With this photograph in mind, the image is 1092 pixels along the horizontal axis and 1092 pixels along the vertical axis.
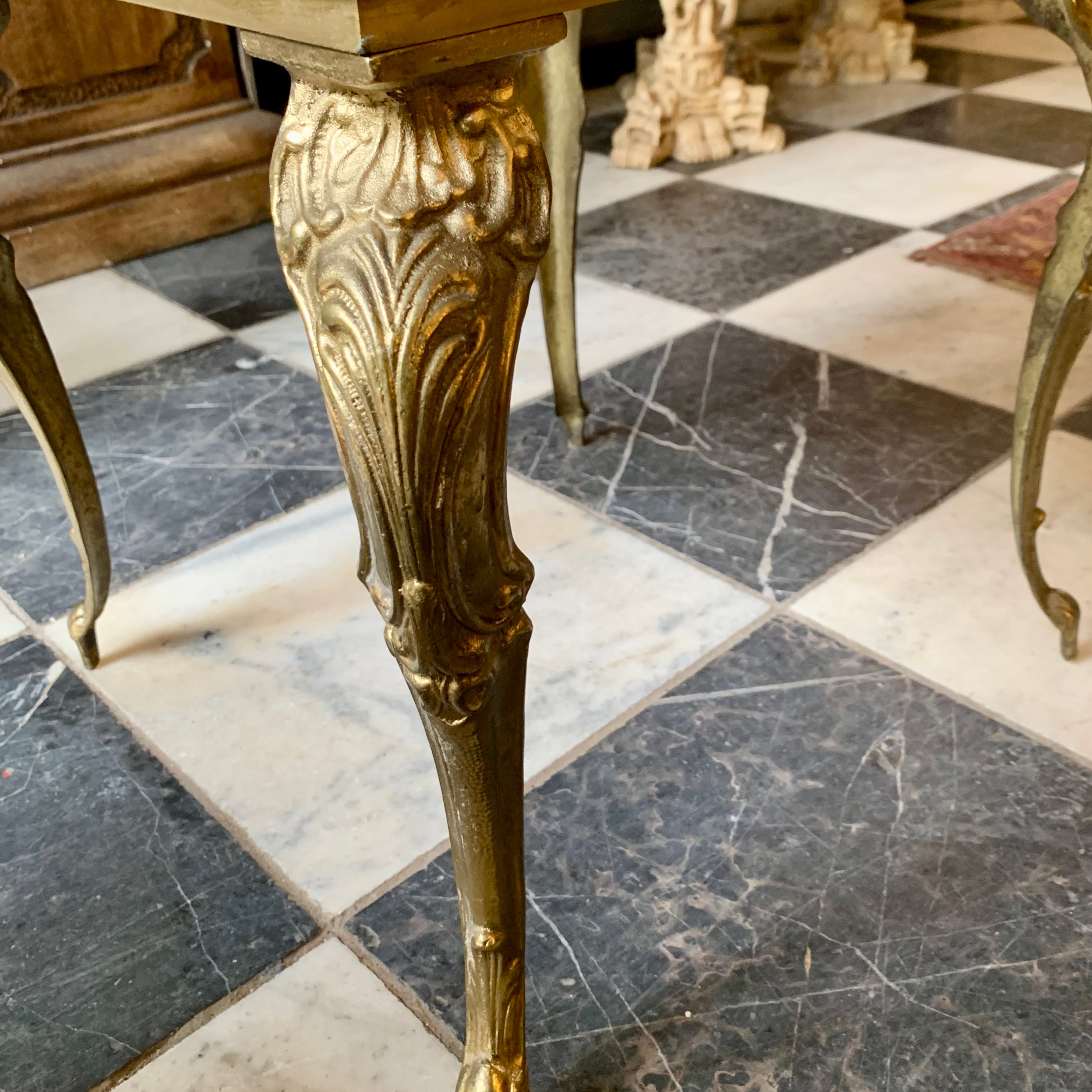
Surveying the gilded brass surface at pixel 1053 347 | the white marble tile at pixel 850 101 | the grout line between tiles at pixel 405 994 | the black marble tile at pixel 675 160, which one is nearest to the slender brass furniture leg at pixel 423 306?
the grout line between tiles at pixel 405 994

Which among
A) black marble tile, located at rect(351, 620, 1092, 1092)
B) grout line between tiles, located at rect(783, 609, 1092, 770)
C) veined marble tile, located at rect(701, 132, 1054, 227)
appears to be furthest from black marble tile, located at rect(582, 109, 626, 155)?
black marble tile, located at rect(351, 620, 1092, 1092)

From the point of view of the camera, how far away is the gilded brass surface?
586mm

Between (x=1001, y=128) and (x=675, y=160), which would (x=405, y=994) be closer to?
(x=675, y=160)

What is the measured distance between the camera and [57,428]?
73cm

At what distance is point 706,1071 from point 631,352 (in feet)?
2.88

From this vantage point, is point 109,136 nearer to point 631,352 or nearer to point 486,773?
point 631,352

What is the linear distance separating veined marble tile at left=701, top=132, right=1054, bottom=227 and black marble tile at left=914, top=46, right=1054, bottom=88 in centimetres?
44

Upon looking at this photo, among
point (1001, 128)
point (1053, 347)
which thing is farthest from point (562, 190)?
point (1001, 128)

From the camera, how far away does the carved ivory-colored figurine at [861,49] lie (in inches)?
88.6

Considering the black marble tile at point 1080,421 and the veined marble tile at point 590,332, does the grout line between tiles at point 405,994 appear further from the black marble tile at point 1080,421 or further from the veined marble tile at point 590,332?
the black marble tile at point 1080,421

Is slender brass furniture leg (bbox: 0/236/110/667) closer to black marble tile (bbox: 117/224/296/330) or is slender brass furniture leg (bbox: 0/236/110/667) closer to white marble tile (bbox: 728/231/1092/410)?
black marble tile (bbox: 117/224/296/330)

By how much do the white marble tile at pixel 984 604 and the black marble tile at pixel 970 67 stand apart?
1536 millimetres

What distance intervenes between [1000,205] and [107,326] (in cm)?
128

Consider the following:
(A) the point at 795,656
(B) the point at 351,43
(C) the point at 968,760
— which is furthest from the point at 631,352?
(B) the point at 351,43
